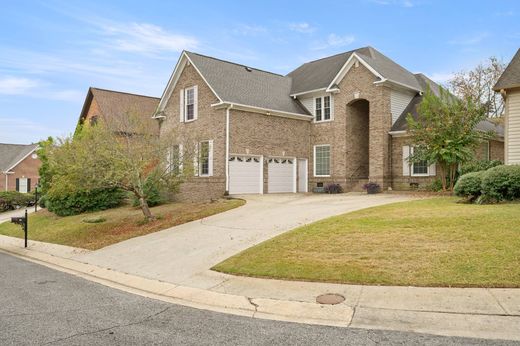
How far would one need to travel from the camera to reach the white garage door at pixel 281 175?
2589 cm

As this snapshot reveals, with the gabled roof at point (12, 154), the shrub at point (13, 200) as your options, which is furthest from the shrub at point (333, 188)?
the gabled roof at point (12, 154)

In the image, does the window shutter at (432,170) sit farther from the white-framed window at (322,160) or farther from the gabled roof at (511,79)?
the gabled roof at (511,79)

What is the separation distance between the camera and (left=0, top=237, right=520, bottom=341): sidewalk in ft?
19.9

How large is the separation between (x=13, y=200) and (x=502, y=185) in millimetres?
39595

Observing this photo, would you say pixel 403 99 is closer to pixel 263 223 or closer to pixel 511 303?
pixel 263 223

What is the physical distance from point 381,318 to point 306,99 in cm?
2351

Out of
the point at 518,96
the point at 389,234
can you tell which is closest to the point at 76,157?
the point at 389,234

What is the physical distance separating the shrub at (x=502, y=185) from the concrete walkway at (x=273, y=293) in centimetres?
670

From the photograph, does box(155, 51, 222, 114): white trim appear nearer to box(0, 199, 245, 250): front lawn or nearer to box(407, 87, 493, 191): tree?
box(0, 199, 245, 250): front lawn

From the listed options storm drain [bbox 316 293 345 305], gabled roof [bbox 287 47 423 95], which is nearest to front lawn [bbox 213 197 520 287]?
storm drain [bbox 316 293 345 305]

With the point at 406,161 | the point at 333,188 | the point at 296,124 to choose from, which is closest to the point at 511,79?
the point at 406,161

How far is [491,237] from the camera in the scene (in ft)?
31.5

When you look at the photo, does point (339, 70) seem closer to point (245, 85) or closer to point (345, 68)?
point (345, 68)

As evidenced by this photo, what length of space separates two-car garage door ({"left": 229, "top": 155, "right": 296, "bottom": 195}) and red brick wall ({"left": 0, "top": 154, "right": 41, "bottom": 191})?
118ft
